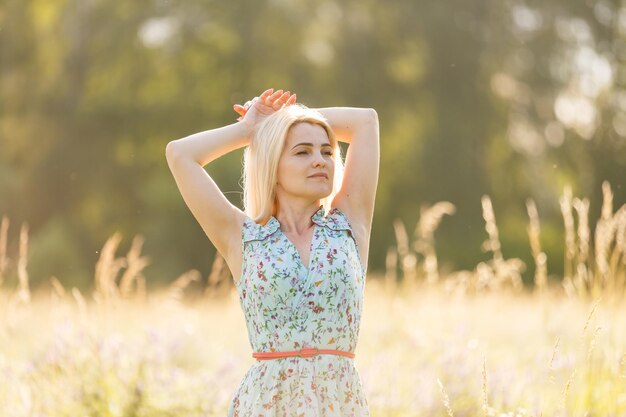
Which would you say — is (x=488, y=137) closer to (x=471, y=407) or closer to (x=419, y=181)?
(x=419, y=181)

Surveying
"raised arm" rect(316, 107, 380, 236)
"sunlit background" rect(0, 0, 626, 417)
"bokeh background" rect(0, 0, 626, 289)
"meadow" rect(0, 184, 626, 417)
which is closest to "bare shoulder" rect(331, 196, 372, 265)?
"raised arm" rect(316, 107, 380, 236)

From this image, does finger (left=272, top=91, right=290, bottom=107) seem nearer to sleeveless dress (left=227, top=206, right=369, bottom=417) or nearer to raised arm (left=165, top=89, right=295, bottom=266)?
raised arm (left=165, top=89, right=295, bottom=266)

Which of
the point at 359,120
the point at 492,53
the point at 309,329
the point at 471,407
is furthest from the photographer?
the point at 492,53

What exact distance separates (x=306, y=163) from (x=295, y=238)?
0.21 metres

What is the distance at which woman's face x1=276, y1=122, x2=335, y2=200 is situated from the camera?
2.74 m

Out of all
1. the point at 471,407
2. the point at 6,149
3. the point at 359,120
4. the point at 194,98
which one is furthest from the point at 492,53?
the point at 359,120

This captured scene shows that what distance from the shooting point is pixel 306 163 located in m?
2.75

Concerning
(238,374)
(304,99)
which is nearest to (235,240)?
(238,374)

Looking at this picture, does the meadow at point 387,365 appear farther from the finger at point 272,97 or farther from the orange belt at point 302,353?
the finger at point 272,97

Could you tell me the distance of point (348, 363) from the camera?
266cm

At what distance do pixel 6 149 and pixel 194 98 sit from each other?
307 cm

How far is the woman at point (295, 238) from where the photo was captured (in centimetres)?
261

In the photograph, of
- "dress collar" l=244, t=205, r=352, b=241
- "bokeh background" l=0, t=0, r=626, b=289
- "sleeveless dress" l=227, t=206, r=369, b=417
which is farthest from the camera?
"bokeh background" l=0, t=0, r=626, b=289

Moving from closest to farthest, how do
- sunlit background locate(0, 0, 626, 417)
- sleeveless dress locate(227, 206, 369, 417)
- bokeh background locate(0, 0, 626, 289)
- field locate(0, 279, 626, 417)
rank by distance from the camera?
sleeveless dress locate(227, 206, 369, 417) → field locate(0, 279, 626, 417) → sunlit background locate(0, 0, 626, 417) → bokeh background locate(0, 0, 626, 289)
